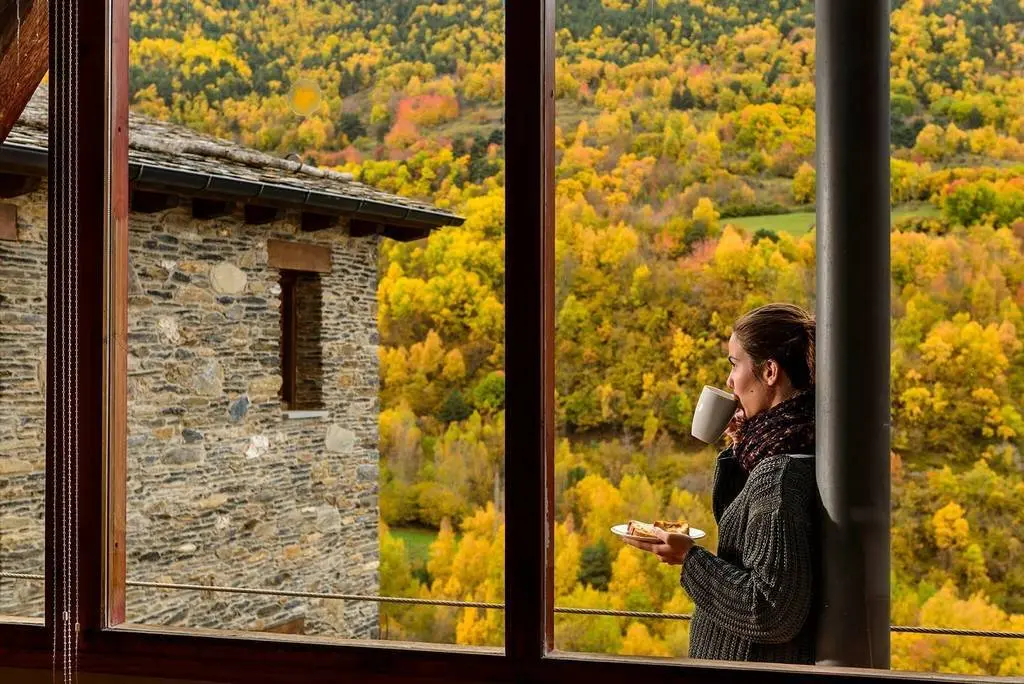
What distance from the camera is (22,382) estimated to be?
18.2ft

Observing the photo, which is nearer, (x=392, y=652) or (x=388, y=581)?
(x=392, y=652)

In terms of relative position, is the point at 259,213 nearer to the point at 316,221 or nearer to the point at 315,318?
the point at 316,221

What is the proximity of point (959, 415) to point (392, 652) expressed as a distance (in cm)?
1100

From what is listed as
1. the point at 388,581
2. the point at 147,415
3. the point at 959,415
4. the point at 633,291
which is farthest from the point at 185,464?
the point at 959,415

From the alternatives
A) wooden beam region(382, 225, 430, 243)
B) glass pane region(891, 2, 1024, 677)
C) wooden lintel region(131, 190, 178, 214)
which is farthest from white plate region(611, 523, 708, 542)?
glass pane region(891, 2, 1024, 677)

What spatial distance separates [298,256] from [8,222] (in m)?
2.11

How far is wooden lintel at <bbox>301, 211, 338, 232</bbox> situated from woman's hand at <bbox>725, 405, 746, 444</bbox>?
5669 mm

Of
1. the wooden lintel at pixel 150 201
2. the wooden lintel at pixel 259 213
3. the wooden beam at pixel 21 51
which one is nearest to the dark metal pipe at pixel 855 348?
the wooden beam at pixel 21 51

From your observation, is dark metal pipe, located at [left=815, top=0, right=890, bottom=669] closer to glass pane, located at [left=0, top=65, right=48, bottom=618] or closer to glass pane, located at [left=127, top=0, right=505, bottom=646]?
glass pane, located at [left=127, top=0, right=505, bottom=646]

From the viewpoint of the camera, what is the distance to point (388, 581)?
11547 mm

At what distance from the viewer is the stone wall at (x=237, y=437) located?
20.8ft

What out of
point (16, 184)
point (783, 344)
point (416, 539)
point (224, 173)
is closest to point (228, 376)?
point (224, 173)

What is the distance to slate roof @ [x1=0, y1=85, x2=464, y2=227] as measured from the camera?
17.1 feet

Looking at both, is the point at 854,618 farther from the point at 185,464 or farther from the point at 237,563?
the point at 237,563
